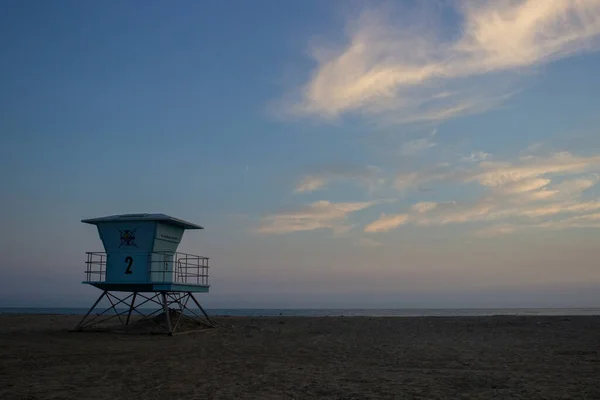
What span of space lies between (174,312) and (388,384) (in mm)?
18490

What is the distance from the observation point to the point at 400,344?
20344 millimetres

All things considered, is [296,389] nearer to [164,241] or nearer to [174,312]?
[164,241]

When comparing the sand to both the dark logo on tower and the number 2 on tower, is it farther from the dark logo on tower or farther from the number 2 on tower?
the dark logo on tower

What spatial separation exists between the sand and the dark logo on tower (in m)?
4.04

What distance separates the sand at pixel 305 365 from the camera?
11.2 metres

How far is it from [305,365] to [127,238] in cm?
1261

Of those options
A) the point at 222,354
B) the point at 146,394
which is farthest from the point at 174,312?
the point at 146,394

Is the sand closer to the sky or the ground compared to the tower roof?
closer to the ground

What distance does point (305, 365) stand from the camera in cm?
1510

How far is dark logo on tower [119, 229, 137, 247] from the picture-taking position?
24.4m

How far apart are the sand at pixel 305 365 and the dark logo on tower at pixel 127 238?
13.3ft

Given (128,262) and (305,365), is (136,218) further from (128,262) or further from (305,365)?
(305,365)

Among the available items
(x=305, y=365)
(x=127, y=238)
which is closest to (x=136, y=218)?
(x=127, y=238)

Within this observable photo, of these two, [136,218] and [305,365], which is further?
[136,218]
